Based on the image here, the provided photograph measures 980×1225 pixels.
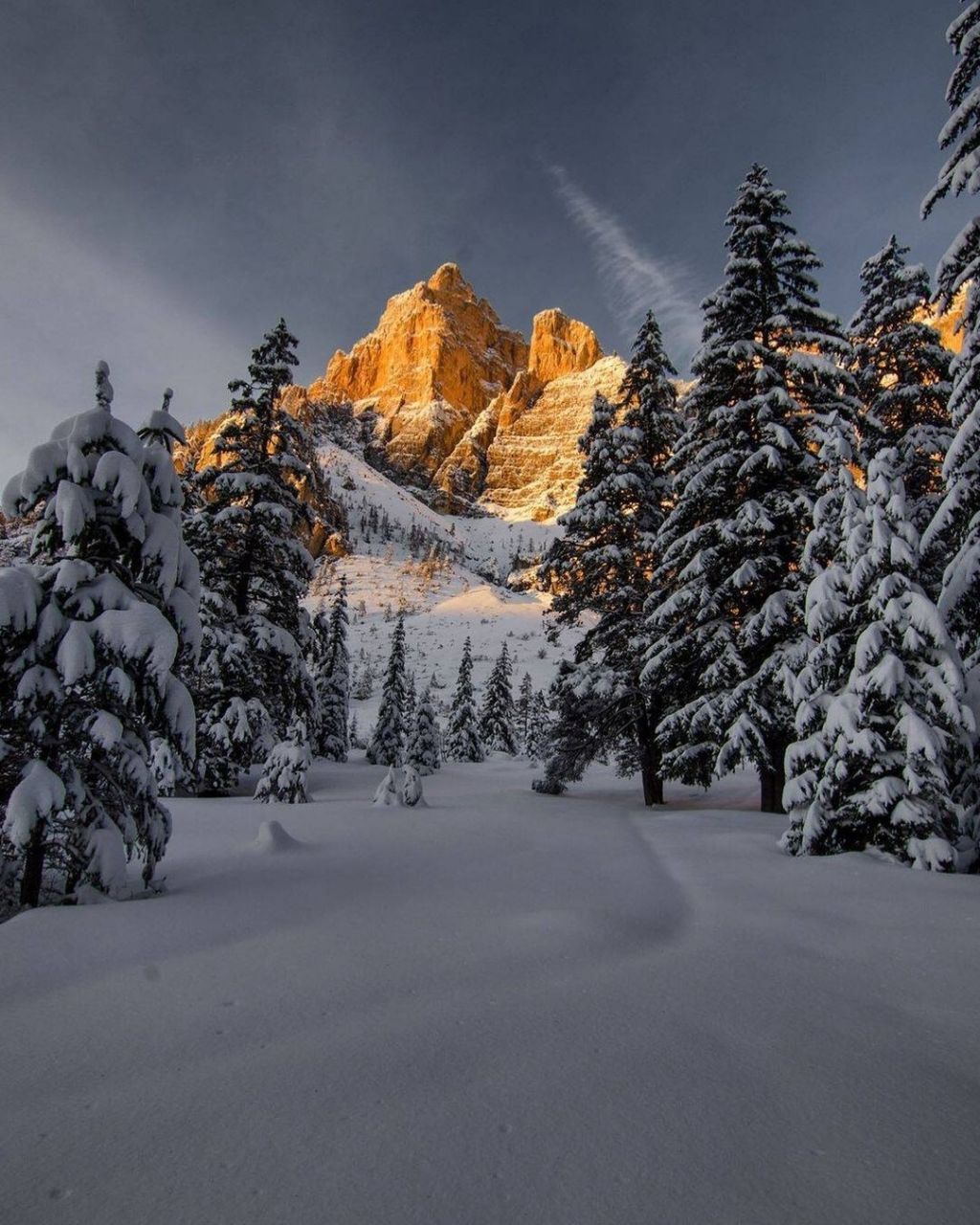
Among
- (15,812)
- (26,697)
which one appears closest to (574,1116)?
(15,812)

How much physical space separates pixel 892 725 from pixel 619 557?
28.7 ft

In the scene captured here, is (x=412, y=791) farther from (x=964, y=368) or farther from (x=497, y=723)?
(x=497, y=723)

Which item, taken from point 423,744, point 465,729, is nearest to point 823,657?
point 423,744

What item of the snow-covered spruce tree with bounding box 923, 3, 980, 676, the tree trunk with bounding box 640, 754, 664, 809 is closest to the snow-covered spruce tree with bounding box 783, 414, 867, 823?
the snow-covered spruce tree with bounding box 923, 3, 980, 676

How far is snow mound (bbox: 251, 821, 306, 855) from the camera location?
6762 mm

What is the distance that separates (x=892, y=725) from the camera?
Answer: 700 cm

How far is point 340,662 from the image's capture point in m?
40.3

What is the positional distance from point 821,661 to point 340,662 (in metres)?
35.5

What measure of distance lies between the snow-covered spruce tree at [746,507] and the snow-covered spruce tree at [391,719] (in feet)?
82.4

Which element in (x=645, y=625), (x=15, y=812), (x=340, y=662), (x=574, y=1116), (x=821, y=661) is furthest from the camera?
(x=340, y=662)

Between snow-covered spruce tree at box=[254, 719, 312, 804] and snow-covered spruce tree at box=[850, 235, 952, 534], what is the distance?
1346cm

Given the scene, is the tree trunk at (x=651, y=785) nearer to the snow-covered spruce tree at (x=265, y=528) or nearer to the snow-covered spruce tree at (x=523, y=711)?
the snow-covered spruce tree at (x=265, y=528)

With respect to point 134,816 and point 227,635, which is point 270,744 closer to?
point 227,635

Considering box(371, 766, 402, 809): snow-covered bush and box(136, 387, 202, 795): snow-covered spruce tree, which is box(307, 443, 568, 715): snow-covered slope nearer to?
box(371, 766, 402, 809): snow-covered bush
